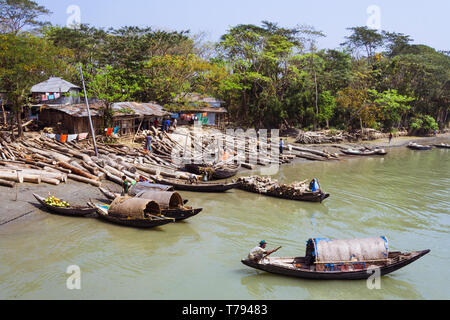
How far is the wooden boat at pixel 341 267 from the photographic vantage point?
11930 mm

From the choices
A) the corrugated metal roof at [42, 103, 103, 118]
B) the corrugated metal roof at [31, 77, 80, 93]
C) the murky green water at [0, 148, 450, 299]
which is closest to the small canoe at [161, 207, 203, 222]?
the murky green water at [0, 148, 450, 299]

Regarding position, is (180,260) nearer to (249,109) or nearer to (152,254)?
(152,254)

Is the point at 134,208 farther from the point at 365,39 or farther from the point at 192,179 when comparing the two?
the point at 365,39

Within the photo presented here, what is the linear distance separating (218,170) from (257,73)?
2275 centimetres

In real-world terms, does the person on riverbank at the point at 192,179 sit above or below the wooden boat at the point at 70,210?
above

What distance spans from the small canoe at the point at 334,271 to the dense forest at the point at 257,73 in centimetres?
2805

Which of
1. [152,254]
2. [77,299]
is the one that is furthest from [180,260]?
[77,299]

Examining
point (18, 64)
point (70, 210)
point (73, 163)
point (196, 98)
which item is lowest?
point (70, 210)

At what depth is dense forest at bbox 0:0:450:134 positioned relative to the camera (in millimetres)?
40656

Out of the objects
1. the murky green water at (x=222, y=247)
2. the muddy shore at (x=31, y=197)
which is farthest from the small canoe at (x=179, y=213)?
the muddy shore at (x=31, y=197)

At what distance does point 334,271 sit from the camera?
11.9 metres

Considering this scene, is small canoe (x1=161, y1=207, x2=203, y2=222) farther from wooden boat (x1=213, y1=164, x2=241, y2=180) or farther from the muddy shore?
wooden boat (x1=213, y1=164, x2=241, y2=180)

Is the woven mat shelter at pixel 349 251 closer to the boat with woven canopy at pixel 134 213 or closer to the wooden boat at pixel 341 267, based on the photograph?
the wooden boat at pixel 341 267

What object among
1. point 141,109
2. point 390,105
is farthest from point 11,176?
point 390,105
